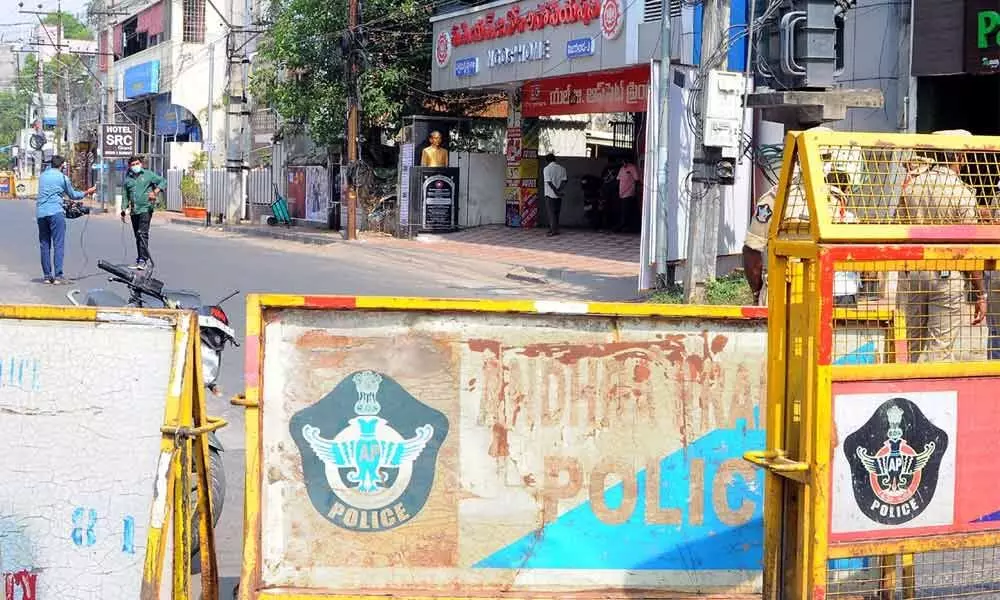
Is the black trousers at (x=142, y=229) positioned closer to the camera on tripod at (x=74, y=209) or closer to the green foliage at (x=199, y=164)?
the camera on tripod at (x=74, y=209)

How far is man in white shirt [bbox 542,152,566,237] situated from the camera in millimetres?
24906

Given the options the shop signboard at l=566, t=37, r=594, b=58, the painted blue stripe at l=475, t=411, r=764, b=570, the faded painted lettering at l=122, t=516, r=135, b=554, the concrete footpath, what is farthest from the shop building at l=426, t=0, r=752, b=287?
the faded painted lettering at l=122, t=516, r=135, b=554

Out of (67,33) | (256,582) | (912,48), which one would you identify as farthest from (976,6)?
(67,33)

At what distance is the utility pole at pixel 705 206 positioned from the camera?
1365cm

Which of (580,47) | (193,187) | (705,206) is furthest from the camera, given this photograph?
(193,187)

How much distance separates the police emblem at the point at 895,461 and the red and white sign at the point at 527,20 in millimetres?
17851

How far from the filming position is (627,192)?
2572 centimetres

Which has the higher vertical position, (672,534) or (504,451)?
(504,451)

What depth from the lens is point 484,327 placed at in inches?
170

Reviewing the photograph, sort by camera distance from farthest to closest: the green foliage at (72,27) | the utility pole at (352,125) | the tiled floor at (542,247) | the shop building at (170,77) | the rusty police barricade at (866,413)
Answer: the green foliage at (72,27) → the shop building at (170,77) → the utility pole at (352,125) → the tiled floor at (542,247) → the rusty police barricade at (866,413)

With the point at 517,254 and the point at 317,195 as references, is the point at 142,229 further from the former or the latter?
the point at 317,195

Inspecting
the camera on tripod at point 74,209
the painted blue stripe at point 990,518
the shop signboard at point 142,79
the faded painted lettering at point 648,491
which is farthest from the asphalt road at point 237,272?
the shop signboard at point 142,79

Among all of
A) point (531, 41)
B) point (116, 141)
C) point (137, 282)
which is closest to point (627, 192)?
point (531, 41)

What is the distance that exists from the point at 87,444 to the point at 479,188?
24483mm
